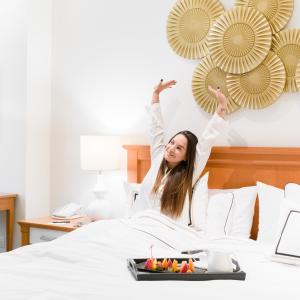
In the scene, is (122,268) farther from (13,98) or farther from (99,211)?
(13,98)

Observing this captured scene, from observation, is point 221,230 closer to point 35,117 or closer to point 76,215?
point 76,215

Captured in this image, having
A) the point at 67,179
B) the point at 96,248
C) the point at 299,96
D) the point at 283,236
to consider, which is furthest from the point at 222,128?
the point at 67,179

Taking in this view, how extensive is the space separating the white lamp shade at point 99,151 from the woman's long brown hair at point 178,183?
0.49m

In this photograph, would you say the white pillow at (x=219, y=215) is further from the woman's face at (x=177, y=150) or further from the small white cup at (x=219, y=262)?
the small white cup at (x=219, y=262)

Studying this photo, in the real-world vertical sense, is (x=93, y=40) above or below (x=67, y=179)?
above

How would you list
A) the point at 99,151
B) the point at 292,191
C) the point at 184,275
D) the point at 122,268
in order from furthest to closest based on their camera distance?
the point at 99,151 < the point at 292,191 < the point at 122,268 < the point at 184,275

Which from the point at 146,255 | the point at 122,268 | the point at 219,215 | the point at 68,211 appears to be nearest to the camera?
the point at 122,268

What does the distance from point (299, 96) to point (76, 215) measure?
1.87 meters

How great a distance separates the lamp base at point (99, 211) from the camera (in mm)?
3457

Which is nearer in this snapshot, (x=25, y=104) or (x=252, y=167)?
(x=252, y=167)

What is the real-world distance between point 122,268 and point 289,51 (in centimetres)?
174

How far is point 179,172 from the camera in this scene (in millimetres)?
3043

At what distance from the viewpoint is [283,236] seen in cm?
223

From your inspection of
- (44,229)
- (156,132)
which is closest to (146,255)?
(156,132)
